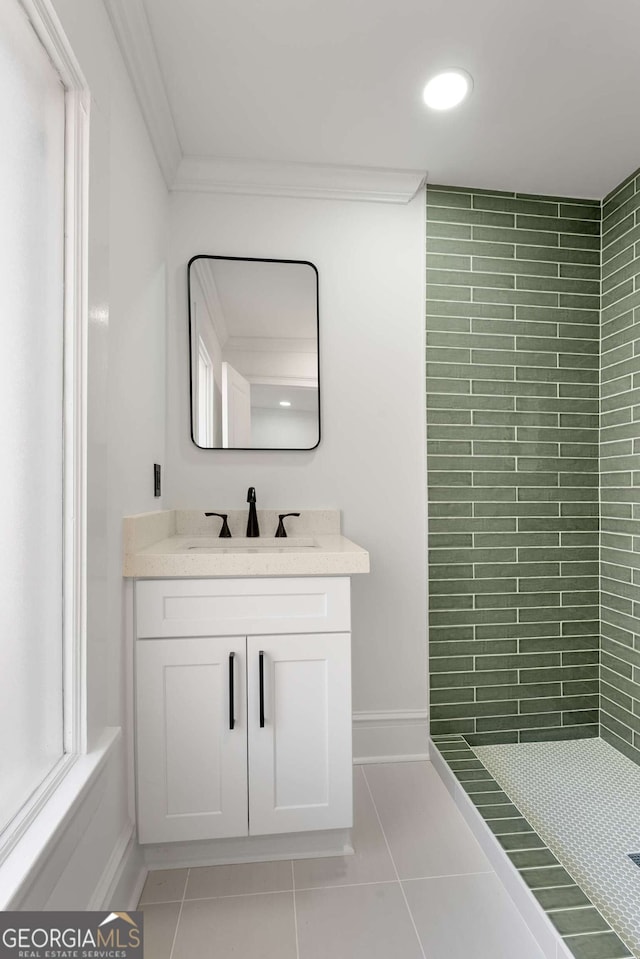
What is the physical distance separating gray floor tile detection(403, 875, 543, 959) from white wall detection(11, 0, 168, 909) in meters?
0.84

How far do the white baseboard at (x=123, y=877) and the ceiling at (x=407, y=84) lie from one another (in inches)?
90.5

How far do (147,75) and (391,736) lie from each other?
2620 mm

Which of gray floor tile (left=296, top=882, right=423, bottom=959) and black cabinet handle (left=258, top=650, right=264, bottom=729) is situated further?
black cabinet handle (left=258, top=650, right=264, bottom=729)

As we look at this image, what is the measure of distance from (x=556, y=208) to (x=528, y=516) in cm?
142

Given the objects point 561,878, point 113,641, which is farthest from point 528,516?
point 113,641

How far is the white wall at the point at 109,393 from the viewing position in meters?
1.14

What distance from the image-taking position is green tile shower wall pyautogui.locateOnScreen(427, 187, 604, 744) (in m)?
2.17

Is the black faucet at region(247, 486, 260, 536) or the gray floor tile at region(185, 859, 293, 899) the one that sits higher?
the black faucet at region(247, 486, 260, 536)

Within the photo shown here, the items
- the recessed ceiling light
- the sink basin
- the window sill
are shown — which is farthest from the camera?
the sink basin

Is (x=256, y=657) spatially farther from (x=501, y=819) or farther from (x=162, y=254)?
(x=162, y=254)

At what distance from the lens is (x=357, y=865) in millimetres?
1513

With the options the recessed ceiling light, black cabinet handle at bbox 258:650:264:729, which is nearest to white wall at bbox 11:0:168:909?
black cabinet handle at bbox 258:650:264:729

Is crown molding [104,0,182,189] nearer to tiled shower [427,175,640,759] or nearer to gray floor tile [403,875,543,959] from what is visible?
tiled shower [427,175,640,759]

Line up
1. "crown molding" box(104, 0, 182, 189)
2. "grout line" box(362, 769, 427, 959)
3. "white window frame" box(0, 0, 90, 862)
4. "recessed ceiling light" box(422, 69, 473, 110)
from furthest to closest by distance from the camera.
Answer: "recessed ceiling light" box(422, 69, 473, 110) → "crown molding" box(104, 0, 182, 189) → "grout line" box(362, 769, 427, 959) → "white window frame" box(0, 0, 90, 862)
